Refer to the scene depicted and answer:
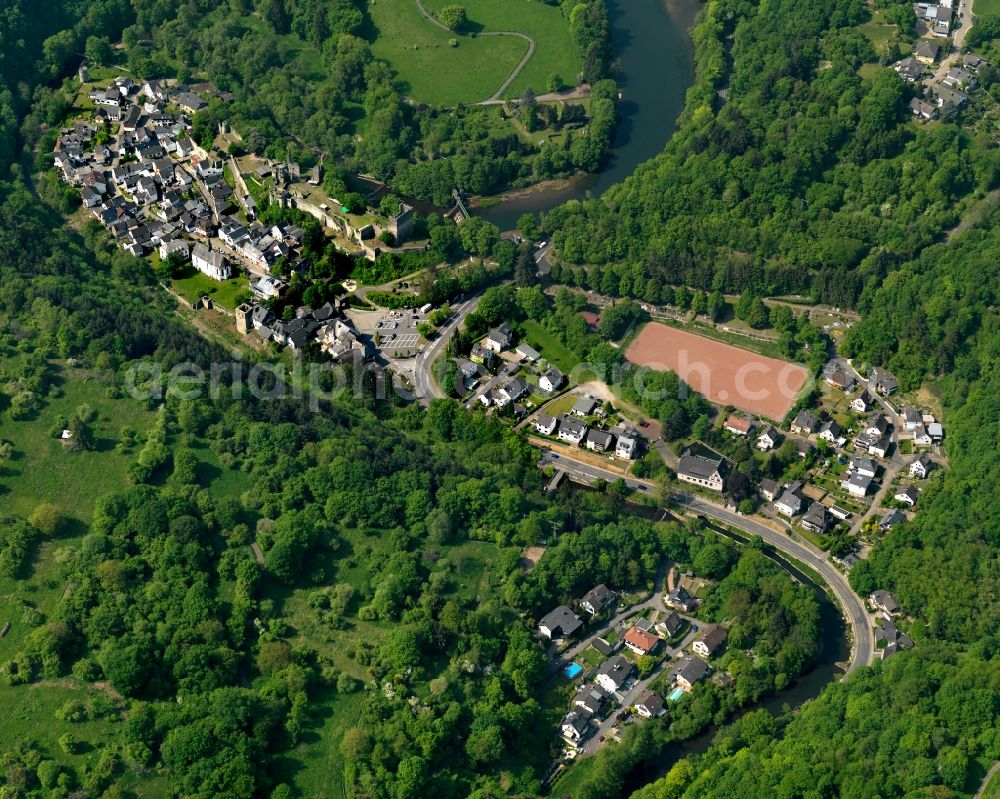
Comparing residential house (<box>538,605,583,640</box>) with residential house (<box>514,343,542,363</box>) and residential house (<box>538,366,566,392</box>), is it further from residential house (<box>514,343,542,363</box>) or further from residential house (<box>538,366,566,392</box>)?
residential house (<box>514,343,542,363</box>)

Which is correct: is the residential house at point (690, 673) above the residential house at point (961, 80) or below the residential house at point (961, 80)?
below

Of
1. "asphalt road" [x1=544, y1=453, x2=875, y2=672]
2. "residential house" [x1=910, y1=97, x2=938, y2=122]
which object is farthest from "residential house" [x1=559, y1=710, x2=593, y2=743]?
"residential house" [x1=910, y1=97, x2=938, y2=122]

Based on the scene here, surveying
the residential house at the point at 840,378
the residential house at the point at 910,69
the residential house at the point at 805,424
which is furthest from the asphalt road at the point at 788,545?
the residential house at the point at 910,69

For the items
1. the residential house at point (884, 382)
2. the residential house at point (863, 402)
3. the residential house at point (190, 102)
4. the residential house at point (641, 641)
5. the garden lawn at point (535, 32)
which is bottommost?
the residential house at point (641, 641)

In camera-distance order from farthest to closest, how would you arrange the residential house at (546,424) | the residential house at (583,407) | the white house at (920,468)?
the residential house at (583,407) → the residential house at (546,424) → the white house at (920,468)

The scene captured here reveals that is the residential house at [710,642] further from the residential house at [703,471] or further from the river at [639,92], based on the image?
the river at [639,92]

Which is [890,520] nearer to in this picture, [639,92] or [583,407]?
[583,407]

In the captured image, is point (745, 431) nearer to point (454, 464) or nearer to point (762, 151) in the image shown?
point (454, 464)
